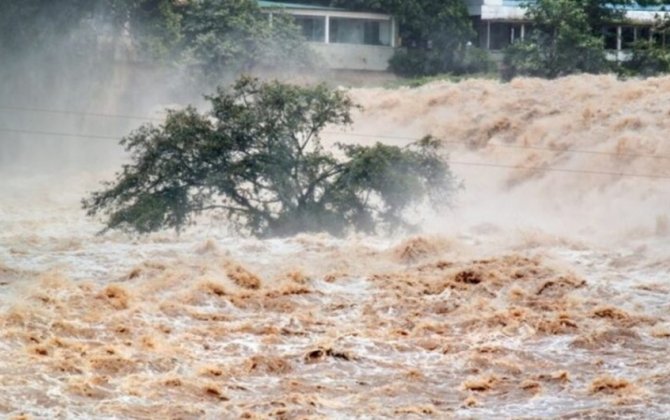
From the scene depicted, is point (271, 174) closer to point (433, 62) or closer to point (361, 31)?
point (433, 62)

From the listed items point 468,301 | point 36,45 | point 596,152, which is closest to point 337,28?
point 36,45

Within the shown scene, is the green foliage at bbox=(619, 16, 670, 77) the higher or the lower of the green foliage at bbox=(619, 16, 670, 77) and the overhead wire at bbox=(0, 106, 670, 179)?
the higher

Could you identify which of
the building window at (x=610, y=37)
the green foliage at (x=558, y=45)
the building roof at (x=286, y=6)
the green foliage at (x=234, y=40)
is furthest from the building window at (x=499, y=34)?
the green foliage at (x=234, y=40)

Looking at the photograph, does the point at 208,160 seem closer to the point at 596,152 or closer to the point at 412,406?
the point at 596,152

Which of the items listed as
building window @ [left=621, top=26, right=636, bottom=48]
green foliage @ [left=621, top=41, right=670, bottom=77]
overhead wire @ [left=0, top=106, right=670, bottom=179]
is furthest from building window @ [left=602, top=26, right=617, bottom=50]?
overhead wire @ [left=0, top=106, right=670, bottom=179]

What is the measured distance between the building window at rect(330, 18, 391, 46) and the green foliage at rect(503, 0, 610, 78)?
594 cm

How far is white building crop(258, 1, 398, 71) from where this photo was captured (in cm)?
5709

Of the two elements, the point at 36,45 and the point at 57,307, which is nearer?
the point at 57,307

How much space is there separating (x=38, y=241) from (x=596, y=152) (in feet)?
45.9

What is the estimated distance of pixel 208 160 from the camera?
108 feet

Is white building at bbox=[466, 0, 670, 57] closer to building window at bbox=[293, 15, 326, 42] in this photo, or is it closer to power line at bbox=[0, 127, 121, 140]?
building window at bbox=[293, 15, 326, 42]

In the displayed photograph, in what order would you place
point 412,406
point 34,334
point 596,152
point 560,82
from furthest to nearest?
1. point 560,82
2. point 596,152
3. point 34,334
4. point 412,406

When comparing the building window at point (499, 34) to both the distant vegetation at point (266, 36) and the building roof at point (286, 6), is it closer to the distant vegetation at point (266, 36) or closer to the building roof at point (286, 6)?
the distant vegetation at point (266, 36)

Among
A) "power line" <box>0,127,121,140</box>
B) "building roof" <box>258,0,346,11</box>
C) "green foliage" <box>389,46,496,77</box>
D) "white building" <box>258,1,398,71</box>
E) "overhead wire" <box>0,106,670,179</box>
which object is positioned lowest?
"power line" <box>0,127,121,140</box>
